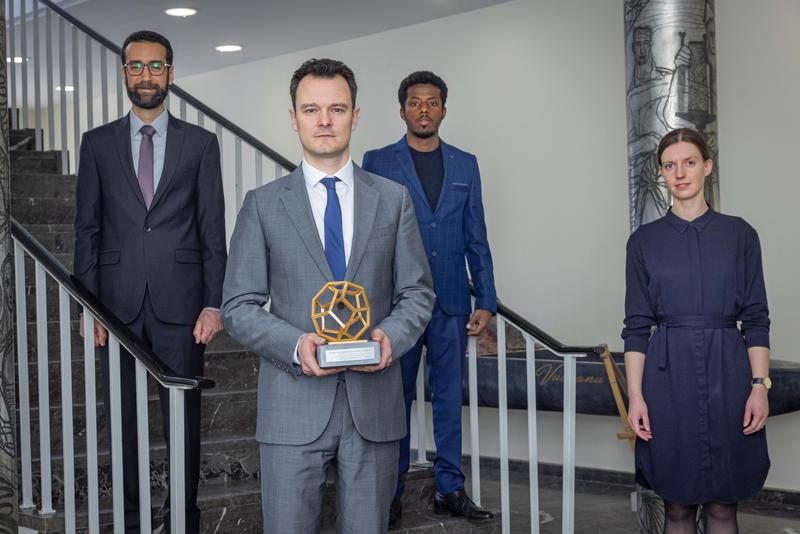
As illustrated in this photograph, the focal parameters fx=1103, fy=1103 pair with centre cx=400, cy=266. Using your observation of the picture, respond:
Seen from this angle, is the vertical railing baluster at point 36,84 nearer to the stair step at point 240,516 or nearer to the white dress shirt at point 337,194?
the stair step at point 240,516

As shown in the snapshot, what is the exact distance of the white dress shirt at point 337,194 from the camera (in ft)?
8.23

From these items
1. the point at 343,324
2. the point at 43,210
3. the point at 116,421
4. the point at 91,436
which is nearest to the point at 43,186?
the point at 43,210

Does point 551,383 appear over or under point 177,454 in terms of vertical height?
under

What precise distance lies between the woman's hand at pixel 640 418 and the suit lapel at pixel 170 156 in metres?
1.55

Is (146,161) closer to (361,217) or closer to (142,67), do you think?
(142,67)

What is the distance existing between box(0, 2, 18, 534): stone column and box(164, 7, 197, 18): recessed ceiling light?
4.98 m

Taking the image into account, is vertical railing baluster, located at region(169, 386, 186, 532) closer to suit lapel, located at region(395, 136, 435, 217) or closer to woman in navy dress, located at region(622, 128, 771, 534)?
suit lapel, located at region(395, 136, 435, 217)

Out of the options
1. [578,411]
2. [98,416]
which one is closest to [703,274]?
[98,416]

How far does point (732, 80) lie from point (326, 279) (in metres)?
4.56

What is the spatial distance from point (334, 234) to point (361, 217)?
2.8 inches

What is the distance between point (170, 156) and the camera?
136 inches

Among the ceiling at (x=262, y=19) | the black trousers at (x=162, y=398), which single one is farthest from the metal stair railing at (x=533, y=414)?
the ceiling at (x=262, y=19)

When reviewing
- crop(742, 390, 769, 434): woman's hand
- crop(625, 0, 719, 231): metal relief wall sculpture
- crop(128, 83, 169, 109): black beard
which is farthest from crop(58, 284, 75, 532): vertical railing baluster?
crop(625, 0, 719, 231): metal relief wall sculpture

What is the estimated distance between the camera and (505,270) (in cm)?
758
